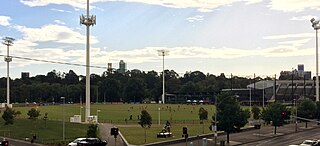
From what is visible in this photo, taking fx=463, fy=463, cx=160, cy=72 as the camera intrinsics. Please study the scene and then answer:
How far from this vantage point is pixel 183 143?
5894 centimetres

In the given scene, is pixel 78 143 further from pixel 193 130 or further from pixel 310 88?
pixel 310 88

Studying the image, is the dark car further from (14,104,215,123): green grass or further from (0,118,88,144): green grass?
(14,104,215,123): green grass

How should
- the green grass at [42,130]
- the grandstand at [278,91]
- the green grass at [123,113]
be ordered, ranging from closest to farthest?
the green grass at [42,130] → the green grass at [123,113] → the grandstand at [278,91]

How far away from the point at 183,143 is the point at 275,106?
2678 cm

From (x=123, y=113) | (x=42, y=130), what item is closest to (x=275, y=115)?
(x=42, y=130)

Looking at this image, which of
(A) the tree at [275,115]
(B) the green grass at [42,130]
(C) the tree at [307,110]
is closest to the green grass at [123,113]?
(B) the green grass at [42,130]

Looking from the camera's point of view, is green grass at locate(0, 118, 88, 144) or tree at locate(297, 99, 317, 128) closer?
green grass at locate(0, 118, 88, 144)

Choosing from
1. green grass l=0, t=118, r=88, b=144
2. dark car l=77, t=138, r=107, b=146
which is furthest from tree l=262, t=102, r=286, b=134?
dark car l=77, t=138, r=107, b=146

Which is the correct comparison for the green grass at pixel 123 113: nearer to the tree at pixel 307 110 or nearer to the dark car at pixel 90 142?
the tree at pixel 307 110

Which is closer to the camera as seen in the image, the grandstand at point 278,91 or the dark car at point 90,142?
the dark car at point 90,142

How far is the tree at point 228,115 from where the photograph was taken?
203 feet

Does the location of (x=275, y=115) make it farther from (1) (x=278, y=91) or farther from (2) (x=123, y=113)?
(1) (x=278, y=91)

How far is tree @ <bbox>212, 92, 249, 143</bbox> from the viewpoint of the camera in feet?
203

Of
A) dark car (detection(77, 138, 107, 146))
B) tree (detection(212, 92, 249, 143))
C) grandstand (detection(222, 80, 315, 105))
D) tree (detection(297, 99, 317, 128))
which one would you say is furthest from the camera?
grandstand (detection(222, 80, 315, 105))
